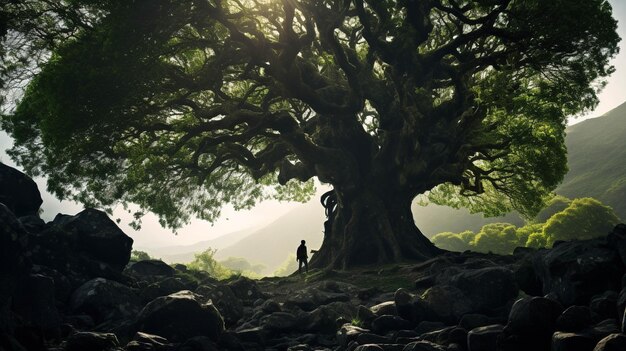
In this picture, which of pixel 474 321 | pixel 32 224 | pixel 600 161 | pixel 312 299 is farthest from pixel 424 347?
pixel 600 161

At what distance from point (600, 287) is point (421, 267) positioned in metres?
12.5

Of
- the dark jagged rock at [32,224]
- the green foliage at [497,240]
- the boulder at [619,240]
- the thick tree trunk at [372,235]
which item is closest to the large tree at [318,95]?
the thick tree trunk at [372,235]

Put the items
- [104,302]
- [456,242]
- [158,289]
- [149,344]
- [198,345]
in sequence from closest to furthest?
[149,344]
[198,345]
[104,302]
[158,289]
[456,242]

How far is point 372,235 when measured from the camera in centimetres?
2747

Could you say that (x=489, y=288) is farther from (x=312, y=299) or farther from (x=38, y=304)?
(x=38, y=304)

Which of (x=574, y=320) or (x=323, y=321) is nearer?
(x=574, y=320)

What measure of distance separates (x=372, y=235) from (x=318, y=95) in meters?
8.76

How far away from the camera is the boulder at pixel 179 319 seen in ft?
32.9

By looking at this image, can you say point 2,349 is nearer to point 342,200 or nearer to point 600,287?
point 600,287

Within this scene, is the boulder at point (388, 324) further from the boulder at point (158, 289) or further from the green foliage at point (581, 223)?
the green foliage at point (581, 223)

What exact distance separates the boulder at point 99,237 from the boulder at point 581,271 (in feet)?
48.9

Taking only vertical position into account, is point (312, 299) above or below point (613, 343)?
above

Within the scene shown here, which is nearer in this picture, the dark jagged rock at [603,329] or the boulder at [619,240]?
the dark jagged rock at [603,329]

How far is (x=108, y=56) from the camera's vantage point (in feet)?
56.4
